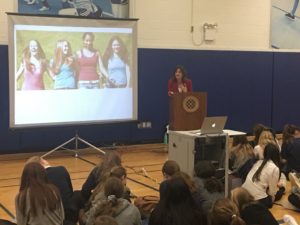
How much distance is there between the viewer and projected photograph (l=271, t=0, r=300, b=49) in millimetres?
11078

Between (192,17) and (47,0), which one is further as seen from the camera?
(192,17)

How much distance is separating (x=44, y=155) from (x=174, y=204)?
194 inches

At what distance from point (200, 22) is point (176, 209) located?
278 inches

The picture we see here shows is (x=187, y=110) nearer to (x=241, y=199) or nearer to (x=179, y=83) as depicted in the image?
(x=179, y=83)

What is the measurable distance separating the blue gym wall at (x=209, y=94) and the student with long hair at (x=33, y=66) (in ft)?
2.17

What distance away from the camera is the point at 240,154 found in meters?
6.09

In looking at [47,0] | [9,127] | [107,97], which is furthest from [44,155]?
[47,0]

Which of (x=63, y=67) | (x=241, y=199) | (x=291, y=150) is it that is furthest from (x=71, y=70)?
(x=241, y=199)

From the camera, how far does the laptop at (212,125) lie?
5.45m

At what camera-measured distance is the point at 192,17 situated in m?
10.1

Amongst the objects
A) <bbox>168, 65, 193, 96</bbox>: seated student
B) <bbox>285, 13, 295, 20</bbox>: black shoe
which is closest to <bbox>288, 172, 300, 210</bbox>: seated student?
<bbox>168, 65, 193, 96</bbox>: seated student

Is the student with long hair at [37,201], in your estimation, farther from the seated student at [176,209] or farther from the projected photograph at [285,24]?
the projected photograph at [285,24]

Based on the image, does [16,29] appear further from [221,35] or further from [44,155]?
Answer: [221,35]

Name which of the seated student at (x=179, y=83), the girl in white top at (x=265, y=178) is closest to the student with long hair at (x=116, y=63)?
the seated student at (x=179, y=83)
